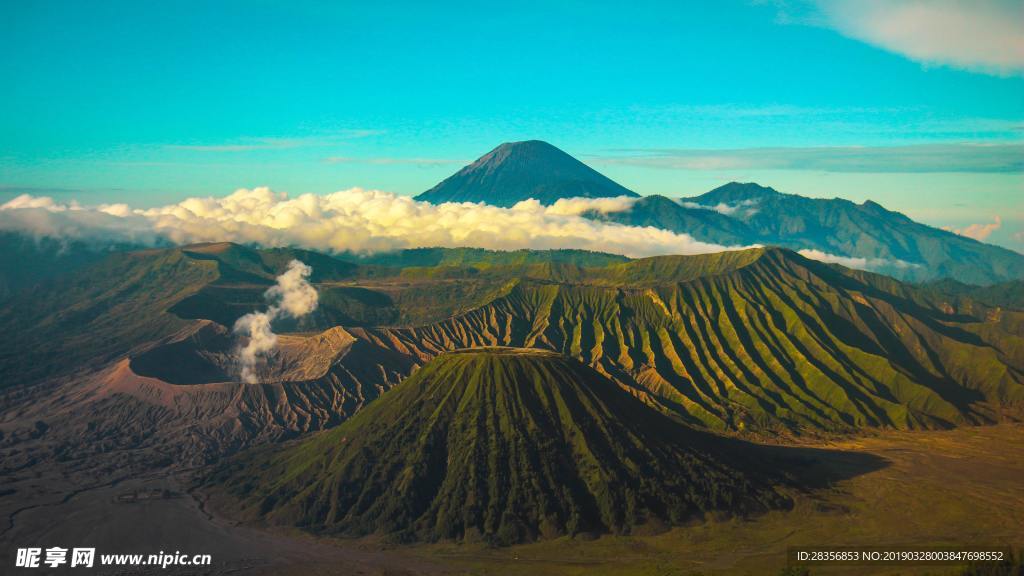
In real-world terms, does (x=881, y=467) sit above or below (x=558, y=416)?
below

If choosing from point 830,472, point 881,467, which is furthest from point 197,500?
point 881,467

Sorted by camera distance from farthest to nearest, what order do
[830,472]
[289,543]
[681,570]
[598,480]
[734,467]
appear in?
[830,472] → [734,467] → [598,480] → [289,543] → [681,570]

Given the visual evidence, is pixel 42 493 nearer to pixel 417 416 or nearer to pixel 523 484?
pixel 417 416

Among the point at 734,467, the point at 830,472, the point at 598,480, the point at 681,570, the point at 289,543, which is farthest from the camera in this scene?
the point at 830,472

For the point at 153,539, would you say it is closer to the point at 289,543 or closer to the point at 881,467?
the point at 289,543

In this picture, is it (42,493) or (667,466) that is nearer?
(667,466)

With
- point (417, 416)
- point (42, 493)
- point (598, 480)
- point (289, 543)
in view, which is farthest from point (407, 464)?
point (42, 493)
